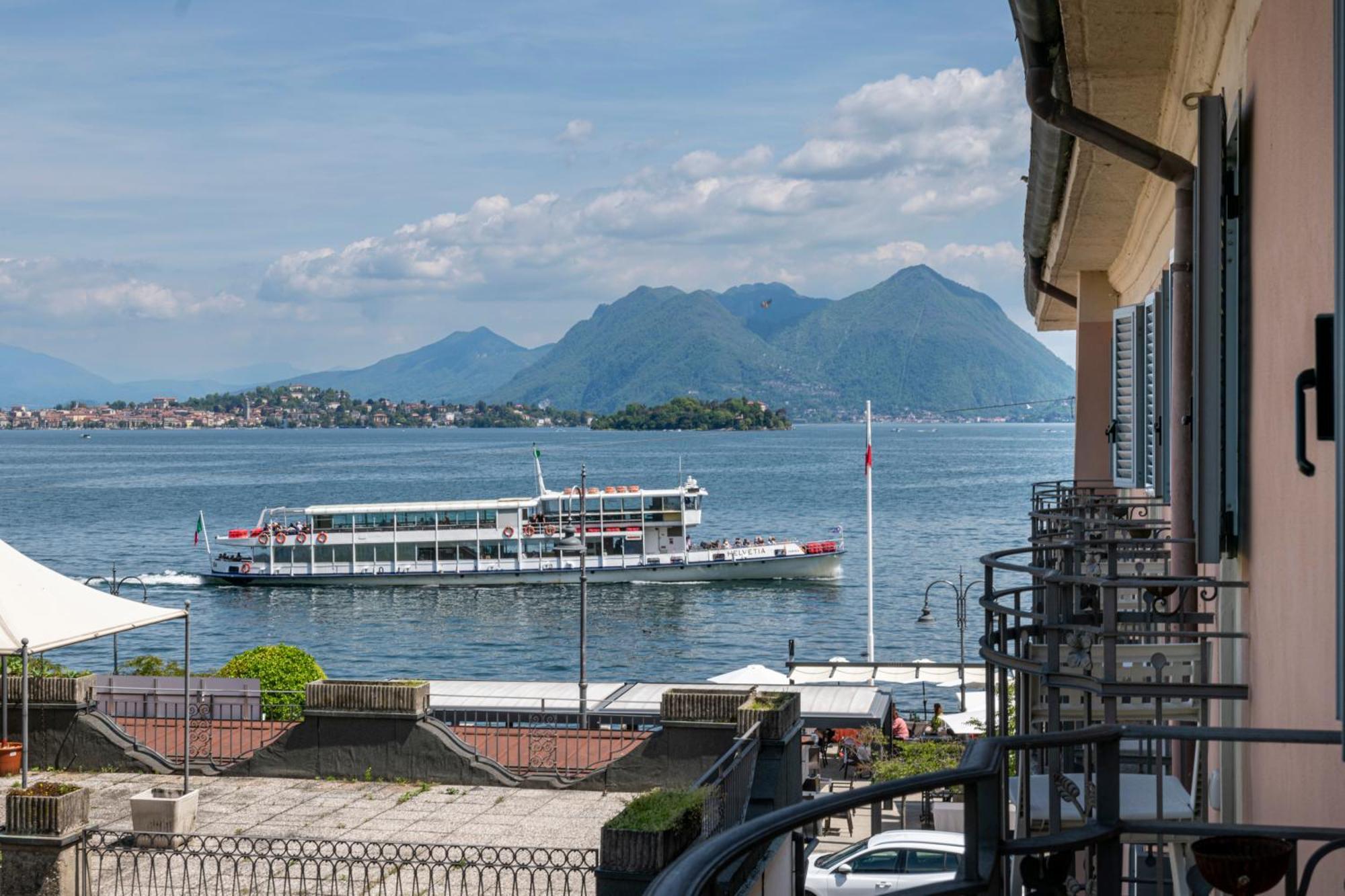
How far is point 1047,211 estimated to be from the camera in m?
11.2

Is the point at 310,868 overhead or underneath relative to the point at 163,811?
underneath

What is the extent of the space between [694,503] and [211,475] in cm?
10568

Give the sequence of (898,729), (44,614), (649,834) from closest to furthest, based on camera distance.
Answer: (649,834), (44,614), (898,729)

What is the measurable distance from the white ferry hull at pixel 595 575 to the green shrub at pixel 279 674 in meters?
44.8

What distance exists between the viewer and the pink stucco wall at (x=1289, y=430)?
420 centimetres

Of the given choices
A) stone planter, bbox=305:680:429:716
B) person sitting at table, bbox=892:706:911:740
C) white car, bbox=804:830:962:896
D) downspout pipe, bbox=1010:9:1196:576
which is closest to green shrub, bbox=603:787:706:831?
white car, bbox=804:830:962:896

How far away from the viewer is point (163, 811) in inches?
548

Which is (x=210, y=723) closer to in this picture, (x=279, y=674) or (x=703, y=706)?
(x=279, y=674)

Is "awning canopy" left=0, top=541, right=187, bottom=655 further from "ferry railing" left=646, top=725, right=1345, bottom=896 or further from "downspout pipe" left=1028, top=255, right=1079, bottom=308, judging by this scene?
"ferry railing" left=646, top=725, right=1345, bottom=896

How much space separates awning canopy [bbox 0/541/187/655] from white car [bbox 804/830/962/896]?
784 centimetres

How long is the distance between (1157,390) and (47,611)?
11.3 m

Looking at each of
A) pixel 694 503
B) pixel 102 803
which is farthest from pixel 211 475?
pixel 102 803

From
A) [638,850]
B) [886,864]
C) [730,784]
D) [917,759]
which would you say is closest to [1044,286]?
[886,864]

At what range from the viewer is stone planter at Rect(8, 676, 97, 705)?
1725cm
